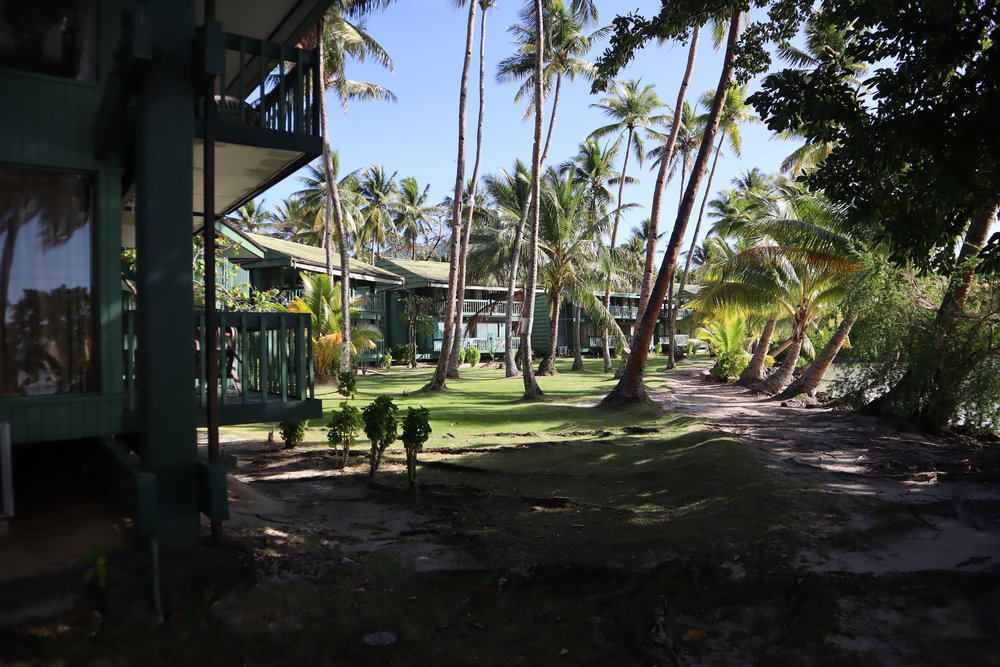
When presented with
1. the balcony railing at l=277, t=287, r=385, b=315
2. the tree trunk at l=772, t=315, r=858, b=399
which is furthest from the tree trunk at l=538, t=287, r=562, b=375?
the tree trunk at l=772, t=315, r=858, b=399

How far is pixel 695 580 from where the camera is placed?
17.3 feet

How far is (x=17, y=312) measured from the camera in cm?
575

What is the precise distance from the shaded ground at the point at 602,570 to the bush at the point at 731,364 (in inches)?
740

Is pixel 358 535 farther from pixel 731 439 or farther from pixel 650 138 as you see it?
pixel 650 138

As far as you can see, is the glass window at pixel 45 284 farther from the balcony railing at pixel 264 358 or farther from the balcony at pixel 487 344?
the balcony at pixel 487 344

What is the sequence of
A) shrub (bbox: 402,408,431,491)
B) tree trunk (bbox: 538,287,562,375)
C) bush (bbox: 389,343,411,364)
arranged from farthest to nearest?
bush (bbox: 389,343,411,364) < tree trunk (bbox: 538,287,562,375) < shrub (bbox: 402,408,431,491)

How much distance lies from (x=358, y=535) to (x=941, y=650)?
5101 mm

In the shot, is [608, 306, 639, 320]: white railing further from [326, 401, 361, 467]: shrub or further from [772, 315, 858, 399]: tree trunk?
[326, 401, 361, 467]: shrub

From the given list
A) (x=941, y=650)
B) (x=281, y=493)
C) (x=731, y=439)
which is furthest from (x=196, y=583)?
(x=731, y=439)

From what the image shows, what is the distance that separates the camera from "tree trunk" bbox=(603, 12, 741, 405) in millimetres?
16188

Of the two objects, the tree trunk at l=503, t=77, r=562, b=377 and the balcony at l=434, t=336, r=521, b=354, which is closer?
the tree trunk at l=503, t=77, r=562, b=377

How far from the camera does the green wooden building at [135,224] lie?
5.08 metres

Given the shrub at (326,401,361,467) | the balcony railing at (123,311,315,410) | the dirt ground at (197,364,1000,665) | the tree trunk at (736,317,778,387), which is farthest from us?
the tree trunk at (736,317,778,387)

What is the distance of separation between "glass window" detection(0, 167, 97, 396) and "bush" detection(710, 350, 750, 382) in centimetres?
2688
